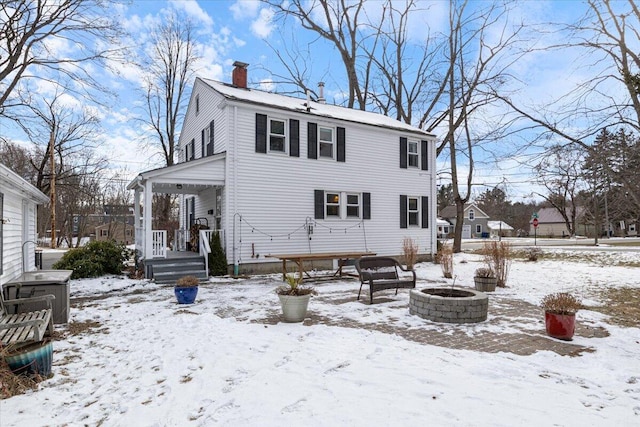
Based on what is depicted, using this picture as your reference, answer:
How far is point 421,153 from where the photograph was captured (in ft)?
57.6

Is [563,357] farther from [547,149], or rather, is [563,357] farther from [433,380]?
[547,149]

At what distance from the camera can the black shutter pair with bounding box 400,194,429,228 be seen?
16766 millimetres

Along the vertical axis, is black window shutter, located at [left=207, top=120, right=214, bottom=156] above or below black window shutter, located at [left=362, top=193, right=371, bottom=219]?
above

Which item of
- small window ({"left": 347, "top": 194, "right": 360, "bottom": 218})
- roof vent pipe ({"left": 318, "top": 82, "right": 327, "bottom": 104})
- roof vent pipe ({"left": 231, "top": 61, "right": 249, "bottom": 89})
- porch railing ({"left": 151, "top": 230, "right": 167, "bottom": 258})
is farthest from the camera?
roof vent pipe ({"left": 318, "top": 82, "right": 327, "bottom": 104})

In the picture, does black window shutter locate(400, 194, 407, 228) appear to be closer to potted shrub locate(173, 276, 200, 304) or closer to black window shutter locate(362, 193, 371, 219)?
black window shutter locate(362, 193, 371, 219)

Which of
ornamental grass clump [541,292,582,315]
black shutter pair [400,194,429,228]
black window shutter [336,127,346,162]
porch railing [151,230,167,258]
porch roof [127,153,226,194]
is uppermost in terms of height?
black window shutter [336,127,346,162]

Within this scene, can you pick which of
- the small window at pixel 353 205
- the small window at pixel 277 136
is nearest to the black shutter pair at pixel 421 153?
the small window at pixel 353 205

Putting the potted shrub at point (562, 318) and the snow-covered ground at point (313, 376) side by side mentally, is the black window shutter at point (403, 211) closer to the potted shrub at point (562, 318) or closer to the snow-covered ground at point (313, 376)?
the snow-covered ground at point (313, 376)

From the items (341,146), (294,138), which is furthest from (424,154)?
(294,138)

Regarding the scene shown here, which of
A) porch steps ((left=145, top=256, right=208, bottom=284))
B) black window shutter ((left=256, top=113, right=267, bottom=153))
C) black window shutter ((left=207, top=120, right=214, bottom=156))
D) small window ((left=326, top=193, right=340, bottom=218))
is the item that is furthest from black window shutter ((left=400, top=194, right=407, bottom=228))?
porch steps ((left=145, top=256, right=208, bottom=284))

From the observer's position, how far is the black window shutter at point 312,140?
46.9 feet

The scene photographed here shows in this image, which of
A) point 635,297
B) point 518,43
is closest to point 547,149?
point 518,43

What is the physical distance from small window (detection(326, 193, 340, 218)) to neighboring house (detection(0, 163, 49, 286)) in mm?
9122

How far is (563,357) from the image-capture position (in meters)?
4.73
